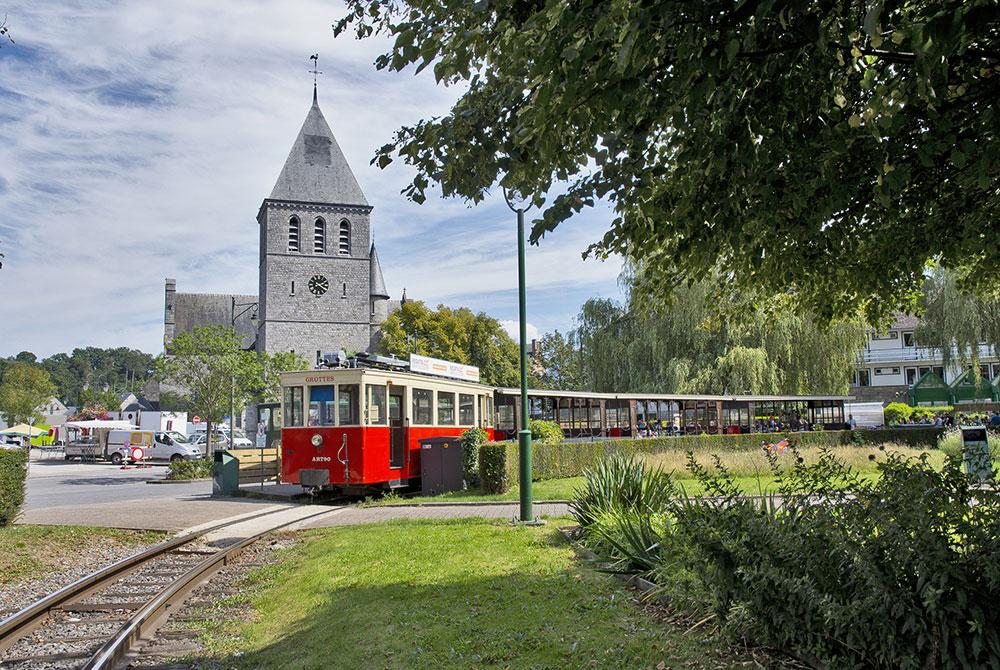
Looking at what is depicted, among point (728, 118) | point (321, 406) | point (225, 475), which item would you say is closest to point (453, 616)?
point (728, 118)

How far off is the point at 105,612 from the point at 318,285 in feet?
222

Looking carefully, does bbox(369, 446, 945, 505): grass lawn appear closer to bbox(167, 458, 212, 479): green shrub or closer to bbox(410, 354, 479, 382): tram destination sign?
bbox(410, 354, 479, 382): tram destination sign

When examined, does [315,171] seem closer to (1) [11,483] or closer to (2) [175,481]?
(2) [175,481]

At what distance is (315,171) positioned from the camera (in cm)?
7469

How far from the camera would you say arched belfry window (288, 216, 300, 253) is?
73438 mm

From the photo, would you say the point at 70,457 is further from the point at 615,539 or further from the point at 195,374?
the point at 615,539

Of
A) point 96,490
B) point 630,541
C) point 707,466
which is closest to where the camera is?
point 630,541

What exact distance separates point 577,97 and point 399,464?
15287 mm

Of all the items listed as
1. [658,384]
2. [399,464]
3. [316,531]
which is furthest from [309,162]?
[316,531]

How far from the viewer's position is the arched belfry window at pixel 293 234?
73438 millimetres

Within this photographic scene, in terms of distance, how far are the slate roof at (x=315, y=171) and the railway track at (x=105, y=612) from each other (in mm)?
65608

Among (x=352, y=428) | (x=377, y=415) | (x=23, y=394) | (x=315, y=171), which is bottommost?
(x=352, y=428)

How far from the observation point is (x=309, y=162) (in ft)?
244

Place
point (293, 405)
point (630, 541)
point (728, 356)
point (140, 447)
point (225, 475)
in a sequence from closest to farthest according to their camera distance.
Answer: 1. point (630, 541)
2. point (293, 405)
3. point (225, 475)
4. point (728, 356)
5. point (140, 447)
